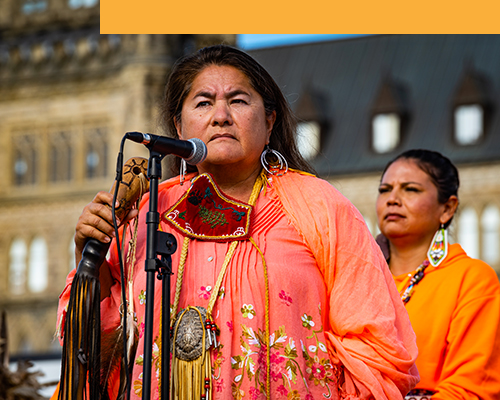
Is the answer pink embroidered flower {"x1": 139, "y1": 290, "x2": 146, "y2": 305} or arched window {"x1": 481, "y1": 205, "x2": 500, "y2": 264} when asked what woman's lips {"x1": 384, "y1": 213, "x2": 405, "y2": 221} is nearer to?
pink embroidered flower {"x1": 139, "y1": 290, "x2": 146, "y2": 305}

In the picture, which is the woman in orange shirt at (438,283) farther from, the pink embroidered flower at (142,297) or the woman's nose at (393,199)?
Answer: the pink embroidered flower at (142,297)

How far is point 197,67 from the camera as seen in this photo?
8.82ft

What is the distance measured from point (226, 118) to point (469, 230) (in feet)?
76.1

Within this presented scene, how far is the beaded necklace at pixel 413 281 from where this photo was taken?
3686 mm

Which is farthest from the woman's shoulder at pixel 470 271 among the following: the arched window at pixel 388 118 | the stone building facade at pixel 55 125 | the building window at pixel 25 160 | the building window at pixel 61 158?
the building window at pixel 25 160

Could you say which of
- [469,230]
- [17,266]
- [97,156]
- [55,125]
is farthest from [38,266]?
[469,230]

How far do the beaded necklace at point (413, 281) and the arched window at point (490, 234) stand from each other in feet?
69.4

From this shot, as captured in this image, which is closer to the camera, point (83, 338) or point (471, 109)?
point (83, 338)

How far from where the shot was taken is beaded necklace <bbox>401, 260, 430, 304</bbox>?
3686 mm

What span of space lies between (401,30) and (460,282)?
3.27ft

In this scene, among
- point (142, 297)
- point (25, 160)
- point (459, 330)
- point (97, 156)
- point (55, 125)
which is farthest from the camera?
point (25, 160)

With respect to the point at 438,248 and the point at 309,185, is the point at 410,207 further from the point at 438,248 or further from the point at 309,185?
the point at 309,185

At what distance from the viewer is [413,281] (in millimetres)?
3736

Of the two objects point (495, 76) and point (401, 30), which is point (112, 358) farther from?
point (495, 76)
